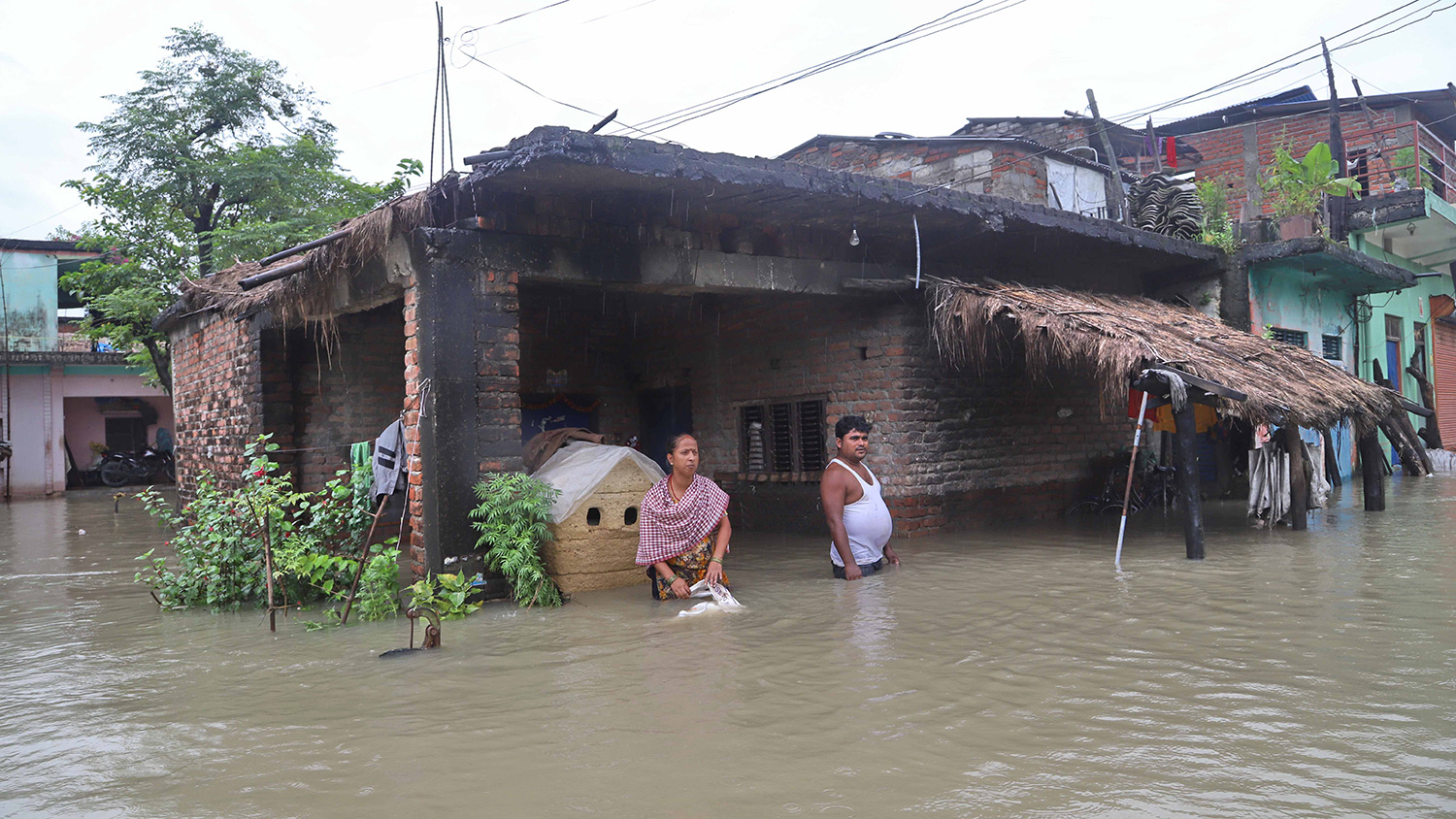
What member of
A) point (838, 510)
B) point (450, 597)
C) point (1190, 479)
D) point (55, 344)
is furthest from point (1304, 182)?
point (55, 344)

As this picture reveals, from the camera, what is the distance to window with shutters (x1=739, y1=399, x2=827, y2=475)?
961 centimetres

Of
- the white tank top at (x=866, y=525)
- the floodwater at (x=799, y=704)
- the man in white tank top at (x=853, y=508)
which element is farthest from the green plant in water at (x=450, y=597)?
the white tank top at (x=866, y=525)

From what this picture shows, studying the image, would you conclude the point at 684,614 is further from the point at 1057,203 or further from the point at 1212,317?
the point at 1057,203

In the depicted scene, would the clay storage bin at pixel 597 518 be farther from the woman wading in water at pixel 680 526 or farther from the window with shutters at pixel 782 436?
the window with shutters at pixel 782 436

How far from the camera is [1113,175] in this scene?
53.5ft

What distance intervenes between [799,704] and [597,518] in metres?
3.04

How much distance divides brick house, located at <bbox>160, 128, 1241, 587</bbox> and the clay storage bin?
19.0 inches

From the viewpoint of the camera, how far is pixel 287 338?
8969mm

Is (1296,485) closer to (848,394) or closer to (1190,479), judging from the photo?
(1190,479)

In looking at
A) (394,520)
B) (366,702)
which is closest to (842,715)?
(366,702)

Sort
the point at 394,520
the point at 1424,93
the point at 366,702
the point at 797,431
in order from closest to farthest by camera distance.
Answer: the point at 366,702
the point at 394,520
the point at 797,431
the point at 1424,93

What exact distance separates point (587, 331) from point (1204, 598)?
7.76 metres

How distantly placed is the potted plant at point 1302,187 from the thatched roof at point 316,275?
1107 centimetres

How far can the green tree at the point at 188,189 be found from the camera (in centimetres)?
1598
